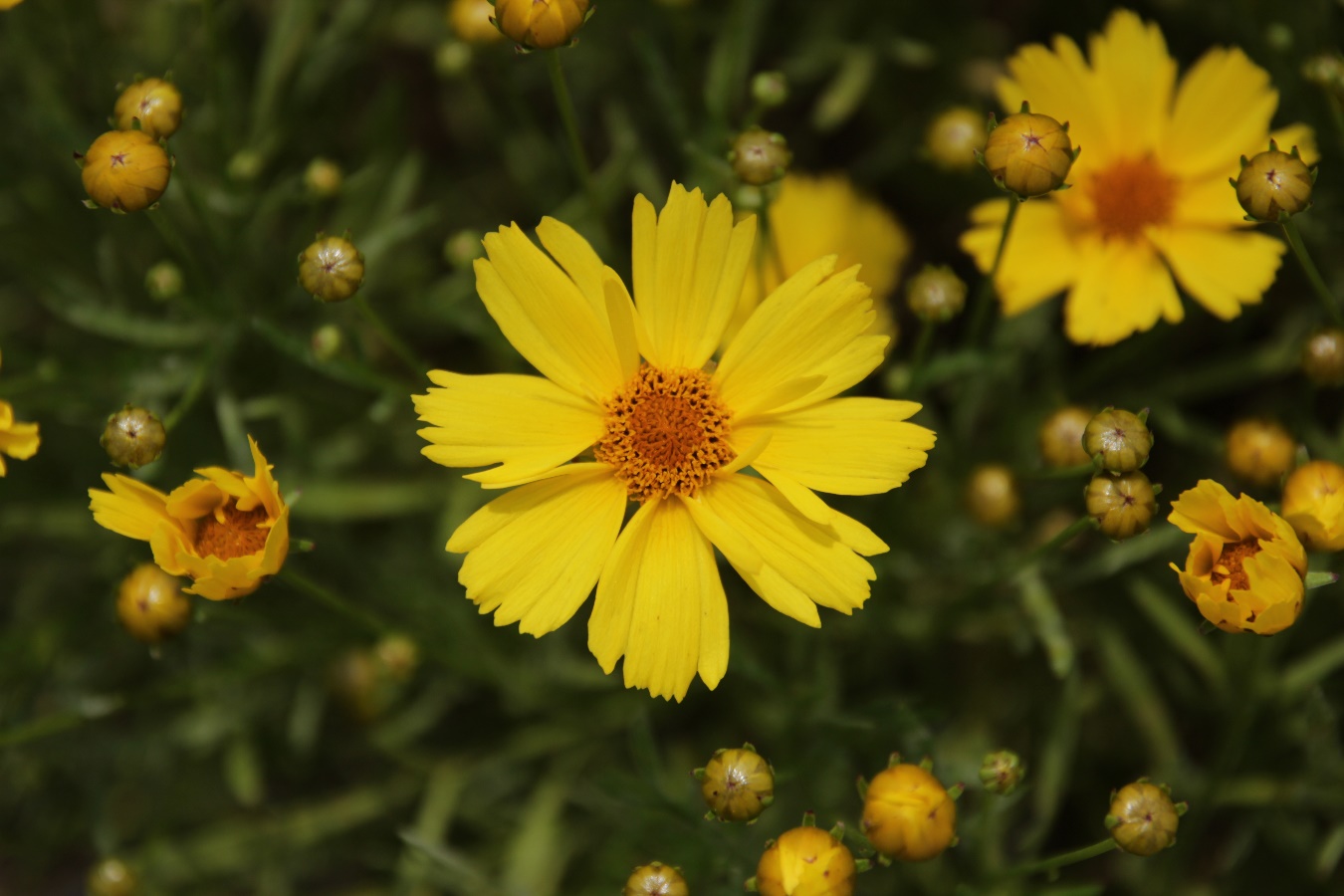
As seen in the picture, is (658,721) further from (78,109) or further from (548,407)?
(78,109)

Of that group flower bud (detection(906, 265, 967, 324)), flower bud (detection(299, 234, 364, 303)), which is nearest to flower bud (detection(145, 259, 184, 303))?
flower bud (detection(299, 234, 364, 303))

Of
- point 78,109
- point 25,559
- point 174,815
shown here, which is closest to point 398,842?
point 174,815

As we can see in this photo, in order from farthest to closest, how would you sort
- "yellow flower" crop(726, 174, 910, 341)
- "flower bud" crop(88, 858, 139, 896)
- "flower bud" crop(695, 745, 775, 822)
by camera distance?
"yellow flower" crop(726, 174, 910, 341), "flower bud" crop(88, 858, 139, 896), "flower bud" crop(695, 745, 775, 822)

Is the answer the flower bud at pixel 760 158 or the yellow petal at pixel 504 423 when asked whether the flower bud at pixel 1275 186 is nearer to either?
the flower bud at pixel 760 158

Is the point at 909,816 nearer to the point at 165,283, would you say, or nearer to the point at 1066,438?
the point at 1066,438

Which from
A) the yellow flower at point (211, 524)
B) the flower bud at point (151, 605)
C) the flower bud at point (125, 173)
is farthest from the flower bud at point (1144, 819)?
the flower bud at point (125, 173)

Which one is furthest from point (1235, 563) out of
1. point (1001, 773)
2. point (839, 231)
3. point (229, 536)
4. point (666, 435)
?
point (229, 536)

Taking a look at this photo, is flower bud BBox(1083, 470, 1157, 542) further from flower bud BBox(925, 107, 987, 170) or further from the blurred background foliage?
flower bud BBox(925, 107, 987, 170)
